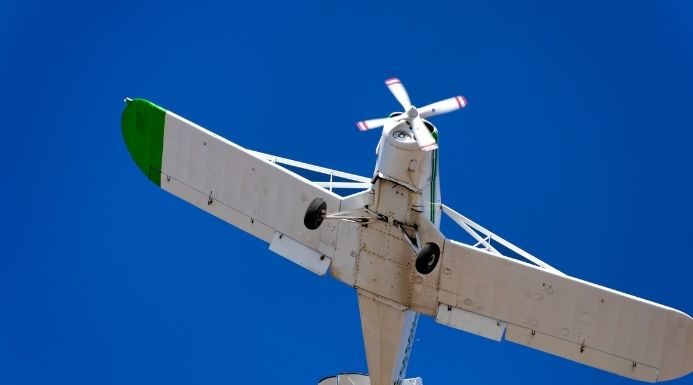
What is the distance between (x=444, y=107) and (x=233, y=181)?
4039 millimetres

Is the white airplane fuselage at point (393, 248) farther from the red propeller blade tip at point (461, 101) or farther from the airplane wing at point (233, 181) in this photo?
the airplane wing at point (233, 181)

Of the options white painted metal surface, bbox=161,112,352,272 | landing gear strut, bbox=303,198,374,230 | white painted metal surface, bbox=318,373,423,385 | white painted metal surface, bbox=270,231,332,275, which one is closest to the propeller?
landing gear strut, bbox=303,198,374,230

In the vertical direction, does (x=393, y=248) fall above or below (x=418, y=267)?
above

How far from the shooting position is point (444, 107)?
2597 centimetres

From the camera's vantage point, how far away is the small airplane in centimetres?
2591

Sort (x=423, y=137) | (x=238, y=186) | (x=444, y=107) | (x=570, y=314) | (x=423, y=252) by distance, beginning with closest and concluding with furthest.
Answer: (x=423, y=137), (x=423, y=252), (x=444, y=107), (x=570, y=314), (x=238, y=186)

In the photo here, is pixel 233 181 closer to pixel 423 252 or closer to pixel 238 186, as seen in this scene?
pixel 238 186

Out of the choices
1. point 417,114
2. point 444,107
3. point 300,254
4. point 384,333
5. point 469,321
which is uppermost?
point 444,107

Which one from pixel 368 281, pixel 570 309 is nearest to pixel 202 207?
pixel 368 281

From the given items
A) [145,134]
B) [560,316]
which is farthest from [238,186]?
[560,316]

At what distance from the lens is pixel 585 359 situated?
2664 cm

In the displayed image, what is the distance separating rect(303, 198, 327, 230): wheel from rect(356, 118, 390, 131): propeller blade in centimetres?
151

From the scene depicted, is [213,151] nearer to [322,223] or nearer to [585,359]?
[322,223]

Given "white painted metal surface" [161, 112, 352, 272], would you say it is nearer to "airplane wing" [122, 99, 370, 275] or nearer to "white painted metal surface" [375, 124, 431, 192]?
"airplane wing" [122, 99, 370, 275]
